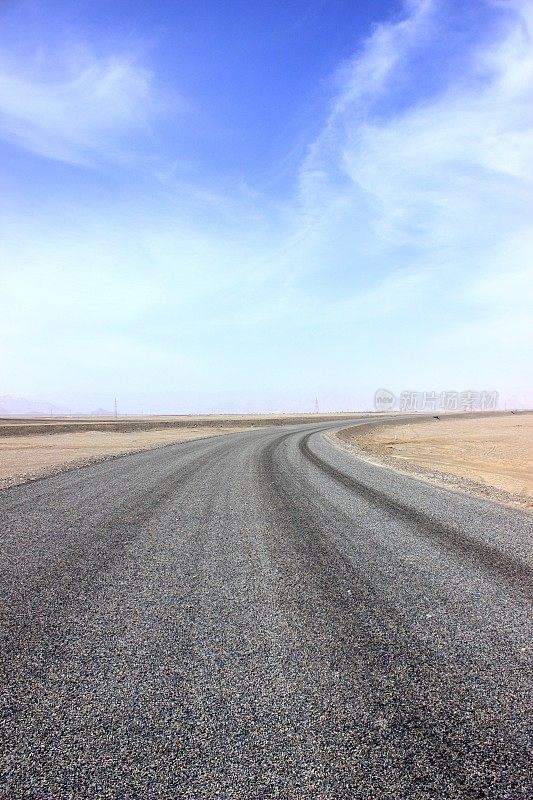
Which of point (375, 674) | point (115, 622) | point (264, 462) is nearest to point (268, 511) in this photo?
point (115, 622)

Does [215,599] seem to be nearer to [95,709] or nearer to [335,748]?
[95,709]

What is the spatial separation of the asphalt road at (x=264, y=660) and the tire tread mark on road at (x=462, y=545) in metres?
0.05

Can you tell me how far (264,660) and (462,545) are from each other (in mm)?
4295

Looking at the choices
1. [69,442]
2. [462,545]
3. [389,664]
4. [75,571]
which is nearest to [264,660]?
[389,664]

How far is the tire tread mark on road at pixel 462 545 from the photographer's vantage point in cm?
526

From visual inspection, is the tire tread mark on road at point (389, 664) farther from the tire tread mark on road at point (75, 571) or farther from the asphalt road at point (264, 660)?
the tire tread mark on road at point (75, 571)

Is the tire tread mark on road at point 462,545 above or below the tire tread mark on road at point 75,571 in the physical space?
below

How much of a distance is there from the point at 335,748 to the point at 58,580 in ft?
12.6

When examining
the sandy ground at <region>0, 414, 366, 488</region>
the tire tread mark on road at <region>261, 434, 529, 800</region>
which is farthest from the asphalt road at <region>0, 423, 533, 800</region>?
the sandy ground at <region>0, 414, 366, 488</region>

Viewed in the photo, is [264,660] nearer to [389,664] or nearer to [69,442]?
[389,664]

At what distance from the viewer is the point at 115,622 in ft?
13.2

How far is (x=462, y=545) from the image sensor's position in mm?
6480

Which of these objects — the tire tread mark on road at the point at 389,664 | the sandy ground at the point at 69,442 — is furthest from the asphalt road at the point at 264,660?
the sandy ground at the point at 69,442

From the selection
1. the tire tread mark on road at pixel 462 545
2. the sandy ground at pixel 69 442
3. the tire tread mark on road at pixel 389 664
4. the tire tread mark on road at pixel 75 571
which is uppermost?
→ the sandy ground at pixel 69 442
